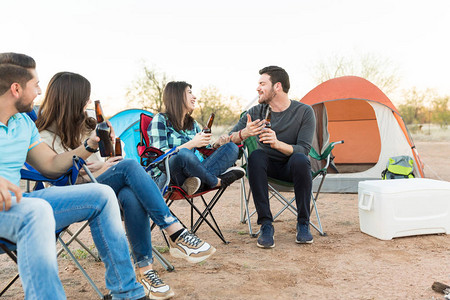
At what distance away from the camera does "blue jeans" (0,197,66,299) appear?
50.4 inches

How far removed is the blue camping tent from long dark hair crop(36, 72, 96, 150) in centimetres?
250

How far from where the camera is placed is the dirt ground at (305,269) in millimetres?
1951

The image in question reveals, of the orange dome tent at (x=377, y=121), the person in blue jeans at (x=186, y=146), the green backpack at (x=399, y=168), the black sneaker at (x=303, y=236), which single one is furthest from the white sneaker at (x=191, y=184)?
the green backpack at (x=399, y=168)

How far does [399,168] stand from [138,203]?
3.67 meters

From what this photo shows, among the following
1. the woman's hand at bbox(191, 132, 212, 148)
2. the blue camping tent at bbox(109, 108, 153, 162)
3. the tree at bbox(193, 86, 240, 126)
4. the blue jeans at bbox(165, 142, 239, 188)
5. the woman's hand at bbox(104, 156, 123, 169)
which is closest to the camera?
the woman's hand at bbox(104, 156, 123, 169)

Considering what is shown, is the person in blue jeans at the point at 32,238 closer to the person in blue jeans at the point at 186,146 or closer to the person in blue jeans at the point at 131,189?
the person in blue jeans at the point at 131,189

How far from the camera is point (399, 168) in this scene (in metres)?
4.71

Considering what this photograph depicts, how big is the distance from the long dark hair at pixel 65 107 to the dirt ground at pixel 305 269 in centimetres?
79

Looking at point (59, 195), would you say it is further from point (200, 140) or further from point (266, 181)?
point (266, 181)

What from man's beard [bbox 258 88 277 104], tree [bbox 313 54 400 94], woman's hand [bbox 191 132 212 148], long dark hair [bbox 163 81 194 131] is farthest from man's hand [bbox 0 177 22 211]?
tree [bbox 313 54 400 94]

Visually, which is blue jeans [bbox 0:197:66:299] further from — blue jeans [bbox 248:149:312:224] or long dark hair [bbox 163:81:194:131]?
blue jeans [bbox 248:149:312:224]

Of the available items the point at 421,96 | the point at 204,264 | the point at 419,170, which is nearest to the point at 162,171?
the point at 204,264

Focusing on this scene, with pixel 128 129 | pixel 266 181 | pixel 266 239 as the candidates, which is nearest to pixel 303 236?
pixel 266 239

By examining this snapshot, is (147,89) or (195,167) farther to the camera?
(147,89)
